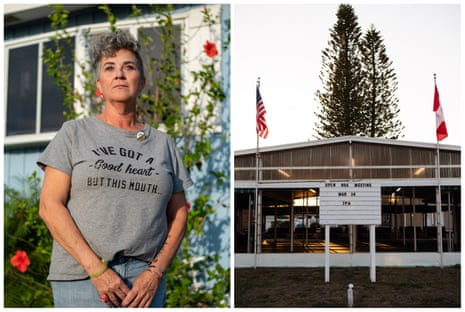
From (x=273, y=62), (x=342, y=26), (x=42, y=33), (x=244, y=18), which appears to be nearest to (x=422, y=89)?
(x=342, y=26)

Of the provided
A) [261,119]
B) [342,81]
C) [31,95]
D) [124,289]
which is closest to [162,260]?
[124,289]

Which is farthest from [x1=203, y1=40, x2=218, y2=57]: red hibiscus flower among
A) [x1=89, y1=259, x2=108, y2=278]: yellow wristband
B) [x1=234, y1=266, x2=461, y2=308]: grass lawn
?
[x1=234, y1=266, x2=461, y2=308]: grass lawn

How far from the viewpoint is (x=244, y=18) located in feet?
13.1

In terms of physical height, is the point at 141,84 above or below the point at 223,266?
above

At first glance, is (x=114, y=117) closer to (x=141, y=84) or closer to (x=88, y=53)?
(x=141, y=84)

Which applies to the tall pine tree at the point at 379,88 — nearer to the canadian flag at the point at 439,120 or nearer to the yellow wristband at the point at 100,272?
the canadian flag at the point at 439,120

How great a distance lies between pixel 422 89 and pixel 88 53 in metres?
2.96

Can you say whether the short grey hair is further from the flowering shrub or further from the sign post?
the sign post

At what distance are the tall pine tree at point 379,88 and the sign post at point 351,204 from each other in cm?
73

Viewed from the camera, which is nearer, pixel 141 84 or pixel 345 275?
pixel 141 84

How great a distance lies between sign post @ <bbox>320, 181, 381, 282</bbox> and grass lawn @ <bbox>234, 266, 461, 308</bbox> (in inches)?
33.2

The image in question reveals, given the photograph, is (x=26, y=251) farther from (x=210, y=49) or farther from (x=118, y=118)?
(x=118, y=118)

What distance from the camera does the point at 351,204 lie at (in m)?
6.33

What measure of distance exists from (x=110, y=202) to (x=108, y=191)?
0.14ft
